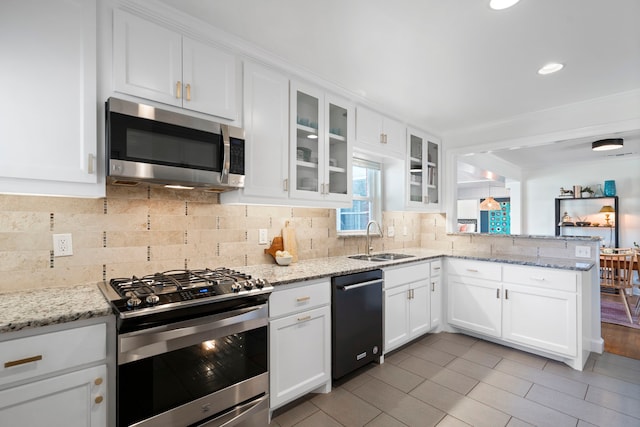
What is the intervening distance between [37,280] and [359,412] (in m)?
2.03

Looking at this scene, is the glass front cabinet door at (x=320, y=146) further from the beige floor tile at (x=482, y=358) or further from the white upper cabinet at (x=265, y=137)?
the beige floor tile at (x=482, y=358)

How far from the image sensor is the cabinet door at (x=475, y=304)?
309 centimetres

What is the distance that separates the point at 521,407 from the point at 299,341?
1579mm

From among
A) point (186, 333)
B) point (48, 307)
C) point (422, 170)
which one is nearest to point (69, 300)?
point (48, 307)

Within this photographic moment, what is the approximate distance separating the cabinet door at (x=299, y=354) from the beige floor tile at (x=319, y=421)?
5.9 inches

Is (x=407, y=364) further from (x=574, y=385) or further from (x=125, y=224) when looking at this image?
(x=125, y=224)

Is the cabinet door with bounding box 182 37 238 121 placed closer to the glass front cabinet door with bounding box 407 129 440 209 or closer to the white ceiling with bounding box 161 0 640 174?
the white ceiling with bounding box 161 0 640 174

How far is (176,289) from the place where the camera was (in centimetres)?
157

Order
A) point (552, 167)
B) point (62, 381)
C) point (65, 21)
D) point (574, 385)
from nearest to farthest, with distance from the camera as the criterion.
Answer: point (62, 381)
point (65, 21)
point (574, 385)
point (552, 167)

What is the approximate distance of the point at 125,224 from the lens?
1.89 metres

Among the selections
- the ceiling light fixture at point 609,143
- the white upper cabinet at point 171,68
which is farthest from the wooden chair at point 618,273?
the white upper cabinet at point 171,68

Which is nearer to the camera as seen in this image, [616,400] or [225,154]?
[225,154]

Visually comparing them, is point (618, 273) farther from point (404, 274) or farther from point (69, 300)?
point (69, 300)

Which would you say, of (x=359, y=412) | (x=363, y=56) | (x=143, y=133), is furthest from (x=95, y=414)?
(x=363, y=56)
